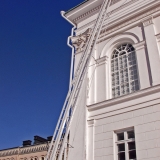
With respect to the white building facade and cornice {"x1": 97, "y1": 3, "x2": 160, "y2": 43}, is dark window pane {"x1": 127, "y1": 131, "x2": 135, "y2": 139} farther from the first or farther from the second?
cornice {"x1": 97, "y1": 3, "x2": 160, "y2": 43}

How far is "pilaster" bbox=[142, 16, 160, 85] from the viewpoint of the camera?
31.7 feet

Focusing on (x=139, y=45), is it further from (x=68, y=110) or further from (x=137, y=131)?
(x=68, y=110)

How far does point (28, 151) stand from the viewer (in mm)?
20547

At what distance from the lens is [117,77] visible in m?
11.3

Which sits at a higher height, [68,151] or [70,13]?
[70,13]

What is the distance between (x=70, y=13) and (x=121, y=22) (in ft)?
12.5

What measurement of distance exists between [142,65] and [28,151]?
1415cm

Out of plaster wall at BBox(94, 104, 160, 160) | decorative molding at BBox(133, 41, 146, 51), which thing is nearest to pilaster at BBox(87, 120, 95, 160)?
plaster wall at BBox(94, 104, 160, 160)

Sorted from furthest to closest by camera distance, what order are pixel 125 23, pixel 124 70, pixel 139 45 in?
pixel 125 23 → pixel 124 70 → pixel 139 45

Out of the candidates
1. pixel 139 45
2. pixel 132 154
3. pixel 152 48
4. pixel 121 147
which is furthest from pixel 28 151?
pixel 152 48

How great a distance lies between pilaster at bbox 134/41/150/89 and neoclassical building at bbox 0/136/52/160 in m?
11.4

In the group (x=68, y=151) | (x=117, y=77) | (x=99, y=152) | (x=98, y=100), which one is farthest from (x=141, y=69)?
(x=68, y=151)

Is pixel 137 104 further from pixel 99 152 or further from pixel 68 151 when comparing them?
pixel 68 151

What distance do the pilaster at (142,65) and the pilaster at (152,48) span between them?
25 centimetres
